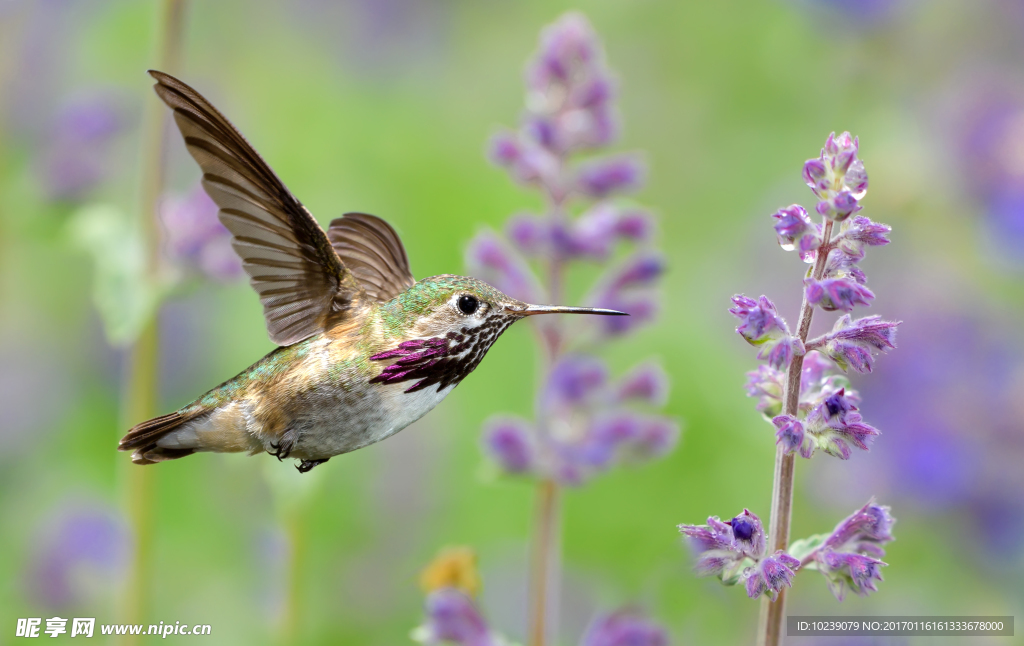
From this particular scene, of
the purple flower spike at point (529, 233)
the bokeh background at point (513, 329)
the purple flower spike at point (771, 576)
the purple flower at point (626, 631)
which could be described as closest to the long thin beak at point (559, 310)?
the purple flower spike at point (771, 576)

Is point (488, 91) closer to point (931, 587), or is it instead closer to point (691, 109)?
point (691, 109)

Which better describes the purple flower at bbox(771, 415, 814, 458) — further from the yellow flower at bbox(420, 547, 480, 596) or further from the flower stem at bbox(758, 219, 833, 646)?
the yellow flower at bbox(420, 547, 480, 596)

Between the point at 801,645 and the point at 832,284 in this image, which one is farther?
the point at 801,645

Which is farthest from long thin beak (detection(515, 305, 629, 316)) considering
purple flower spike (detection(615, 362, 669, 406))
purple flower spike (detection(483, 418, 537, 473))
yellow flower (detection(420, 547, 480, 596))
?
purple flower spike (detection(615, 362, 669, 406))

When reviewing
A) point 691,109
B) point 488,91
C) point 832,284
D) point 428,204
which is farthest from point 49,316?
point 832,284

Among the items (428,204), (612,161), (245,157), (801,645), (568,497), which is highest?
(428,204)

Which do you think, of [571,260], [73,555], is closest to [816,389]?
[571,260]
